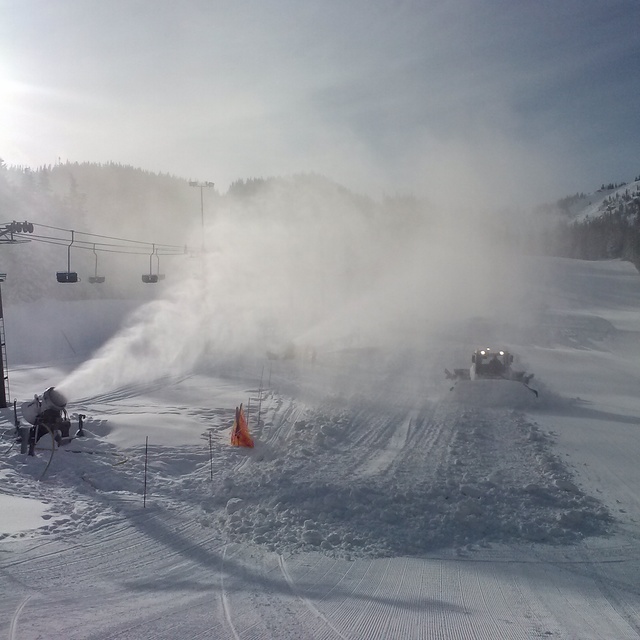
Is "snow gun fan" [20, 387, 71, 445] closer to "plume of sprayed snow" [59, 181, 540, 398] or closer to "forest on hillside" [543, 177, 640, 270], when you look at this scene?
"plume of sprayed snow" [59, 181, 540, 398]

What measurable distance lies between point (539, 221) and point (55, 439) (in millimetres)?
A: 173383

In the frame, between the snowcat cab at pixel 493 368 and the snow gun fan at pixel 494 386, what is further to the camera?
the snowcat cab at pixel 493 368

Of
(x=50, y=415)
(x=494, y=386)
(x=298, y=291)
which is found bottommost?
(x=494, y=386)

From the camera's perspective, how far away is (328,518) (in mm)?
10094

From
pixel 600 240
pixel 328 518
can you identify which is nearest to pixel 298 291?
pixel 328 518

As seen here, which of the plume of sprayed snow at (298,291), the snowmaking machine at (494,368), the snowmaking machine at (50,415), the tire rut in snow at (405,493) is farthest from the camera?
the plume of sprayed snow at (298,291)

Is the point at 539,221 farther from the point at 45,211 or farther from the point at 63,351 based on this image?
the point at 63,351

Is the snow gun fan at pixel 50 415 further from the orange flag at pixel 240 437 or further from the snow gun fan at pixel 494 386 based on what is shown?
the snow gun fan at pixel 494 386

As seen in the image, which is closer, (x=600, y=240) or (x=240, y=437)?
(x=240, y=437)

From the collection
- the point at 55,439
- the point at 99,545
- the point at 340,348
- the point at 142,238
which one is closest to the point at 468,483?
the point at 99,545

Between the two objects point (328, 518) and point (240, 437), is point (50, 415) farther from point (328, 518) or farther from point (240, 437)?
point (328, 518)

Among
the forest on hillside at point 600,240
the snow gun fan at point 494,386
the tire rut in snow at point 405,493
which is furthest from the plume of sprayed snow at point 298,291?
the forest on hillside at point 600,240

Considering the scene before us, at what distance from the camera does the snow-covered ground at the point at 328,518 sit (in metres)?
6.71

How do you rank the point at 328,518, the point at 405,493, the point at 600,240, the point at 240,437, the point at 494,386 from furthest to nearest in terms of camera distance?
the point at 600,240 → the point at 494,386 → the point at 240,437 → the point at 405,493 → the point at 328,518
